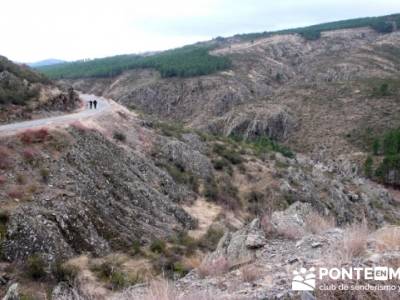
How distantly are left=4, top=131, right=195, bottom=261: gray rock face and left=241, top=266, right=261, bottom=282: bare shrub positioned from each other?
8660 millimetres

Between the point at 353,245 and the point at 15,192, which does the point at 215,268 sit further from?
the point at 15,192

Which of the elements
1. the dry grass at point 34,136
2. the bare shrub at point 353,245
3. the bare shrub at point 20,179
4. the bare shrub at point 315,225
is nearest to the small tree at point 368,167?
the dry grass at point 34,136

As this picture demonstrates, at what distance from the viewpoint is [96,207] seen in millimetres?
18859

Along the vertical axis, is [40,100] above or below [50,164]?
above

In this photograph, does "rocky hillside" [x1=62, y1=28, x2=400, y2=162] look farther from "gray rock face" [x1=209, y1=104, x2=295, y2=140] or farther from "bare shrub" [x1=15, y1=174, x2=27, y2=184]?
"bare shrub" [x1=15, y1=174, x2=27, y2=184]

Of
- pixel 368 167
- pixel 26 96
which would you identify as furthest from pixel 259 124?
pixel 26 96

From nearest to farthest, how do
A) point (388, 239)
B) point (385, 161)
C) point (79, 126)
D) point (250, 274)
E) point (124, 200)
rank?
point (250, 274), point (388, 239), point (124, 200), point (79, 126), point (385, 161)

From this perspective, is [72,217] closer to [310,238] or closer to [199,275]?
[199,275]

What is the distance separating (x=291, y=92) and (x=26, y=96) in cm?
7039

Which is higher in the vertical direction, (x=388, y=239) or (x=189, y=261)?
(x=388, y=239)

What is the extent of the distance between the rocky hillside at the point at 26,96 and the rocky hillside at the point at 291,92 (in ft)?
142

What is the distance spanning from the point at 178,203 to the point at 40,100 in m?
15.5

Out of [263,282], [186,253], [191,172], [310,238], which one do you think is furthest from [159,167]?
[263,282]

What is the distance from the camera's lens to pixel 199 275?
9.23 m
